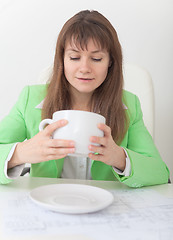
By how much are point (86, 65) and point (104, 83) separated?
0.79 ft

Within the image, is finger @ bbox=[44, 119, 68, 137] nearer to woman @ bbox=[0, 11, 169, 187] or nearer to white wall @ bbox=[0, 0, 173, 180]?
woman @ bbox=[0, 11, 169, 187]

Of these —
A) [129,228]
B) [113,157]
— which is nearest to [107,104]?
[113,157]

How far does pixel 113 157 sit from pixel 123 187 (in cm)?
12

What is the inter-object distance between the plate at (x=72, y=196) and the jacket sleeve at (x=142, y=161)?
182 millimetres

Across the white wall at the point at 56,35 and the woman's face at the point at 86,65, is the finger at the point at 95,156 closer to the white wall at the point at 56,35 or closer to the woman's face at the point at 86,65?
the woman's face at the point at 86,65

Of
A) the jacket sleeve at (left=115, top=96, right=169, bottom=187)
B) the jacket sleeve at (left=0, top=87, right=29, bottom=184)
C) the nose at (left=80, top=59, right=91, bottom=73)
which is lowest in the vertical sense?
the jacket sleeve at (left=115, top=96, right=169, bottom=187)

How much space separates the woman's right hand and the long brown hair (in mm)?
286

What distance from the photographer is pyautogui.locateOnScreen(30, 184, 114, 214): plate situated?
0.64 metres

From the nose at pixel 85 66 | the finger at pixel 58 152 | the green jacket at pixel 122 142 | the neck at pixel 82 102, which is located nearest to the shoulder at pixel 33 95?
the green jacket at pixel 122 142

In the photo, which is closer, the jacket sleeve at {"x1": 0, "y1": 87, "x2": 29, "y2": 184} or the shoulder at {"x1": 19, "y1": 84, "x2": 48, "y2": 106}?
the jacket sleeve at {"x1": 0, "y1": 87, "x2": 29, "y2": 184}

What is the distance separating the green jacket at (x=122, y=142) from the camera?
0.95 meters

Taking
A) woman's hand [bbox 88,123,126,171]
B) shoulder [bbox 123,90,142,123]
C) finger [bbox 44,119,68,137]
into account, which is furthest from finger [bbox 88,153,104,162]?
shoulder [bbox 123,90,142,123]

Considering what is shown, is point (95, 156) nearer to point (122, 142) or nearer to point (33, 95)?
point (122, 142)

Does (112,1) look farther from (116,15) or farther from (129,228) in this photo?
(129,228)
